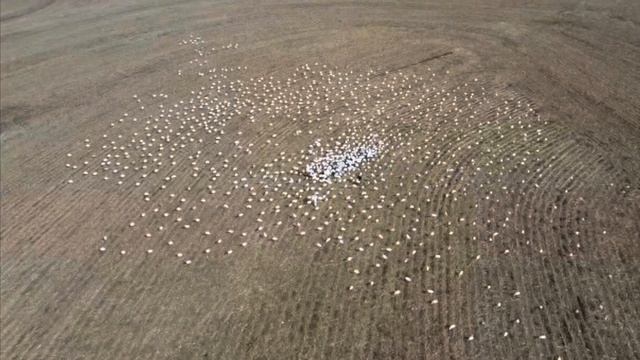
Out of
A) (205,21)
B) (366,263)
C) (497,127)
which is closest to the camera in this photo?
(366,263)

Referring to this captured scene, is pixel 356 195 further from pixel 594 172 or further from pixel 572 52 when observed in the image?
pixel 572 52

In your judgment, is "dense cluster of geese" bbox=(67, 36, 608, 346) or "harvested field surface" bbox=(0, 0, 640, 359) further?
"dense cluster of geese" bbox=(67, 36, 608, 346)

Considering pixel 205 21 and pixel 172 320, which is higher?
pixel 205 21

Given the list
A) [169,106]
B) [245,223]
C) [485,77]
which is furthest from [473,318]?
[169,106]

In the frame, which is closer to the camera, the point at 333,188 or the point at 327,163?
the point at 333,188
